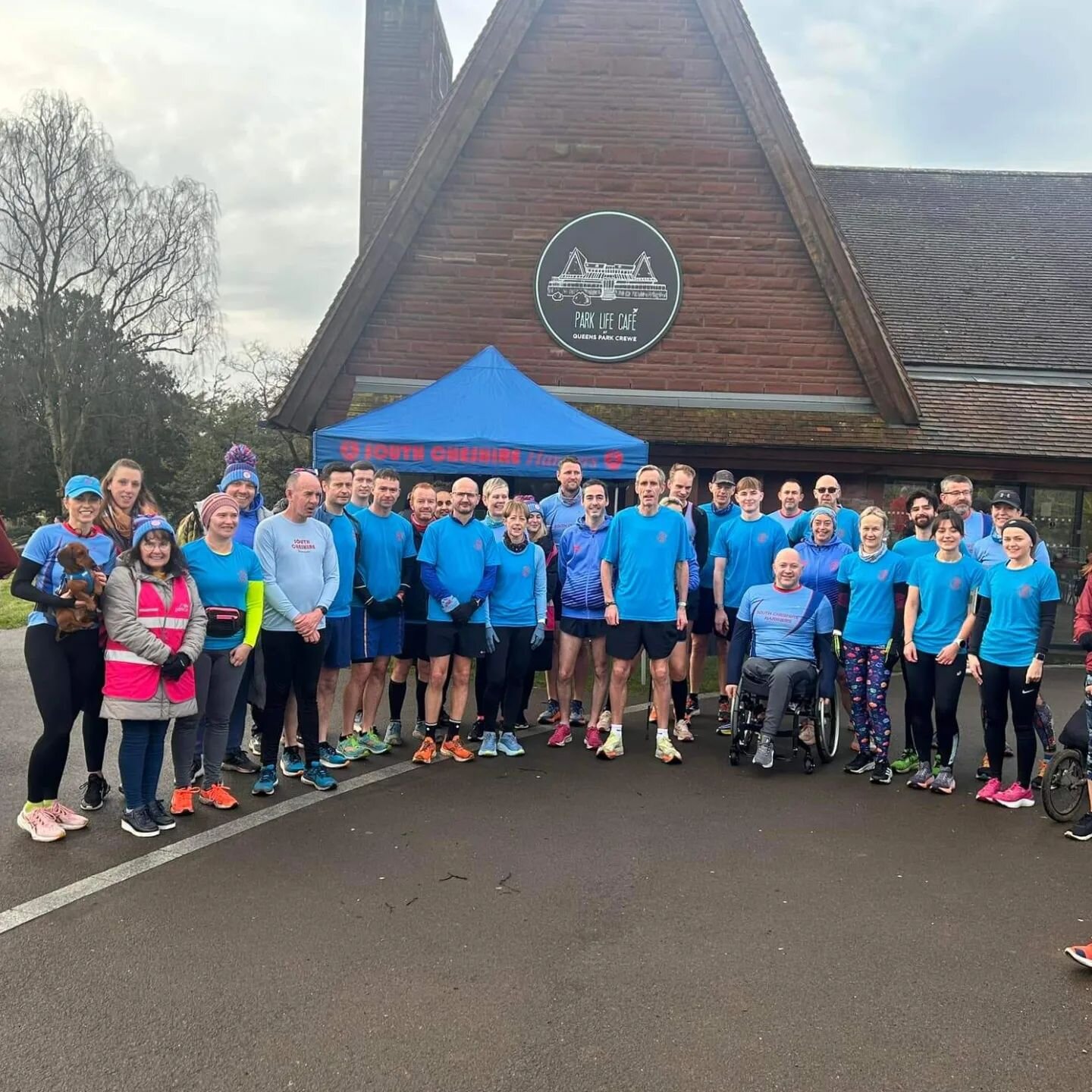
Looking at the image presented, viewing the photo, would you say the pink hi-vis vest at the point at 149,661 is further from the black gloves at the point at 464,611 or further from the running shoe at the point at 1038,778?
the running shoe at the point at 1038,778

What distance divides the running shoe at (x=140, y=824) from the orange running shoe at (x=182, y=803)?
0.20m

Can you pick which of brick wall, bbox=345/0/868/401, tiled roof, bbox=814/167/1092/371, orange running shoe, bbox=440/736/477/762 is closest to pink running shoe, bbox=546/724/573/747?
orange running shoe, bbox=440/736/477/762

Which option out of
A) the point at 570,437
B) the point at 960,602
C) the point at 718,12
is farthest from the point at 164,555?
the point at 718,12

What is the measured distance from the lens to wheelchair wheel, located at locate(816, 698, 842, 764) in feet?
19.6

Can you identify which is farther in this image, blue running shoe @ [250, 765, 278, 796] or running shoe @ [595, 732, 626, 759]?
running shoe @ [595, 732, 626, 759]

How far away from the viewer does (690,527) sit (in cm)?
698

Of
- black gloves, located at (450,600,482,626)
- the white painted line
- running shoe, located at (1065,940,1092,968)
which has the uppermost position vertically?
black gloves, located at (450,600,482,626)

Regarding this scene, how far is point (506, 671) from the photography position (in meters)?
5.98

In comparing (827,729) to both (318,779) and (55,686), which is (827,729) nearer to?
(318,779)

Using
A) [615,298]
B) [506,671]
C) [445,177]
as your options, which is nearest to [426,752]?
[506,671]

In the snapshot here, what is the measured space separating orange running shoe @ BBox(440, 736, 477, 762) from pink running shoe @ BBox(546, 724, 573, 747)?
0.63m

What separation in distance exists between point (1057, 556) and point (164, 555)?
11.6m

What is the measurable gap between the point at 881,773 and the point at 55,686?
4.71 m

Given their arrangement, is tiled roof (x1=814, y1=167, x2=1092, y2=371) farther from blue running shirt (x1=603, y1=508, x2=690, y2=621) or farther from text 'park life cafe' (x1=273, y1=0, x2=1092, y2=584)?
blue running shirt (x1=603, y1=508, x2=690, y2=621)
